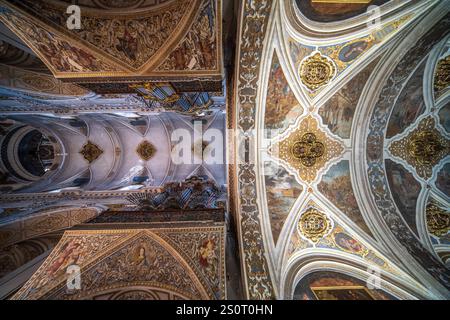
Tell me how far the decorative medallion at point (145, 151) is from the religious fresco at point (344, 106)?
10.4m

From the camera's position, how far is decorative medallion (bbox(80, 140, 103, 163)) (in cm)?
1210

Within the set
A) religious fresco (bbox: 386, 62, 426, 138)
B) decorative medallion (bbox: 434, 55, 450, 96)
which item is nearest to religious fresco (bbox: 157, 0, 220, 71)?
religious fresco (bbox: 386, 62, 426, 138)

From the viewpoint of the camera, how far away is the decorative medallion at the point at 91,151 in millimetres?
12102

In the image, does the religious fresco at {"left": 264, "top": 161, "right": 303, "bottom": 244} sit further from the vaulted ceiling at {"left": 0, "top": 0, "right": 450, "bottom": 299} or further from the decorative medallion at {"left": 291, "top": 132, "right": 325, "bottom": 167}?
the decorative medallion at {"left": 291, "top": 132, "right": 325, "bottom": 167}

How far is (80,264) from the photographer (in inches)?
188

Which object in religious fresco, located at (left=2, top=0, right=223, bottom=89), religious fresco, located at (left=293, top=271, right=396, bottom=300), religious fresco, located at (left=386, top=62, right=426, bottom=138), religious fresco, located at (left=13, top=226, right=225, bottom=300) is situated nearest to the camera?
religious fresco, located at (left=2, top=0, right=223, bottom=89)

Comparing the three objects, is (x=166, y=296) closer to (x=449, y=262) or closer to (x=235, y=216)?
(x=235, y=216)

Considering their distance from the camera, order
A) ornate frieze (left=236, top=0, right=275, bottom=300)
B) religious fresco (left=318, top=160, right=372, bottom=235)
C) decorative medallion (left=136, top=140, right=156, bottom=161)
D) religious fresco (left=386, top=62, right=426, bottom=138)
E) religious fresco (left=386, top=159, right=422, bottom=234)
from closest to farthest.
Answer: ornate frieze (left=236, top=0, right=275, bottom=300) < religious fresco (left=386, top=62, right=426, bottom=138) < religious fresco (left=386, top=159, right=422, bottom=234) < religious fresco (left=318, top=160, right=372, bottom=235) < decorative medallion (left=136, top=140, right=156, bottom=161)

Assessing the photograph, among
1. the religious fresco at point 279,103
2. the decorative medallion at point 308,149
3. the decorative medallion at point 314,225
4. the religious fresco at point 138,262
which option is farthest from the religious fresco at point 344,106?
the religious fresco at point 138,262

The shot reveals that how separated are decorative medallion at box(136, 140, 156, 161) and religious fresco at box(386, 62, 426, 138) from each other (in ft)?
40.7

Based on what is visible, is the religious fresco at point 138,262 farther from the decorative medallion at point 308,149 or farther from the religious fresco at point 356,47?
the religious fresco at point 356,47

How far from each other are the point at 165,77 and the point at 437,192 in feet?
31.8

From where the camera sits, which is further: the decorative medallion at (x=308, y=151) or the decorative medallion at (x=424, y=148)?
the decorative medallion at (x=308, y=151)
